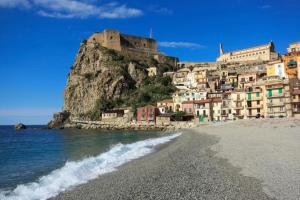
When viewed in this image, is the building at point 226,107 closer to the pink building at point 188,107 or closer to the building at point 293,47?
the pink building at point 188,107

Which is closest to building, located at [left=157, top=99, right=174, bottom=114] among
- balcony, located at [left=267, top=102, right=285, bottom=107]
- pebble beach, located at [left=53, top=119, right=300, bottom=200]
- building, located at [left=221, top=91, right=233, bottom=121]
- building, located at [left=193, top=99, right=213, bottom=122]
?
building, located at [left=193, top=99, right=213, bottom=122]

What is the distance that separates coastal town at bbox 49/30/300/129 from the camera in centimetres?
5100

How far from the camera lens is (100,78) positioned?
99.4m

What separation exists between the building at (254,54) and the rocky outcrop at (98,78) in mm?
34788

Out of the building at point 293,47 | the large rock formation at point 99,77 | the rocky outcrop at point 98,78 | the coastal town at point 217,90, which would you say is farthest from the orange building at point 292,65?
the rocky outcrop at point 98,78

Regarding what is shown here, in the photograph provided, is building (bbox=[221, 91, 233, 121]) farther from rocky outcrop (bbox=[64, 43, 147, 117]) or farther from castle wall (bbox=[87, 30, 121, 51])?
castle wall (bbox=[87, 30, 121, 51])

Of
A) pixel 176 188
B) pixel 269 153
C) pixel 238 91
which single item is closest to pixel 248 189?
pixel 176 188

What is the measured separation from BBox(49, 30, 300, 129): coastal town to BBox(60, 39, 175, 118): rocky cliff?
2266 millimetres

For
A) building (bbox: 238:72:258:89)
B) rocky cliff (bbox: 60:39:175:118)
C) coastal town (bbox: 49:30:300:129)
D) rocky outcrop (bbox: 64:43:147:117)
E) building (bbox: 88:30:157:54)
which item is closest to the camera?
coastal town (bbox: 49:30:300:129)

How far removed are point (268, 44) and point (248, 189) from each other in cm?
10012

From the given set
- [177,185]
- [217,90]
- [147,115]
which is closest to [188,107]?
[147,115]

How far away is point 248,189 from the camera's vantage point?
926 cm

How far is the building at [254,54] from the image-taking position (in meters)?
97.1

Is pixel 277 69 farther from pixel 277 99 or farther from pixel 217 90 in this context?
pixel 217 90
